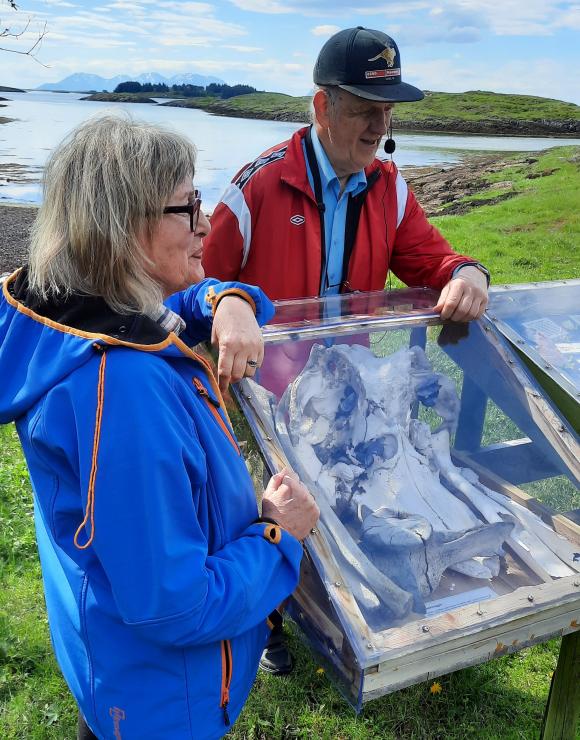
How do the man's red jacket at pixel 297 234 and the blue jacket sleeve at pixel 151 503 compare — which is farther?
A: the man's red jacket at pixel 297 234

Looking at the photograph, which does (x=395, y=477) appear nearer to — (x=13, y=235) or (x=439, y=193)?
(x=13, y=235)

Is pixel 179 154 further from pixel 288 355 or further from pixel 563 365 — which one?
pixel 563 365

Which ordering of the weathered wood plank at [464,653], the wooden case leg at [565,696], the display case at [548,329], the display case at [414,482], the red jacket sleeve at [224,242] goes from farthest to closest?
the red jacket sleeve at [224,242] → the display case at [548,329] → the wooden case leg at [565,696] → the display case at [414,482] → the weathered wood plank at [464,653]

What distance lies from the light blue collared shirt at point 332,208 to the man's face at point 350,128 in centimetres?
3

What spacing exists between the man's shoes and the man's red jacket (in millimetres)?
1535

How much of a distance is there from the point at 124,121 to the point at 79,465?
27.8 inches

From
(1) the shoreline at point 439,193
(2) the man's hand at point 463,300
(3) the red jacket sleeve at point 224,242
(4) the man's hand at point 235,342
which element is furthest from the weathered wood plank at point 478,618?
(1) the shoreline at point 439,193

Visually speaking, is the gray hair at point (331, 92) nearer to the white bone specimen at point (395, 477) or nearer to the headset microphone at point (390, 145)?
the headset microphone at point (390, 145)

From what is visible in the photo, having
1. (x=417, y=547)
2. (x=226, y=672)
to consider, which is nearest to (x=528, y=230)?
(x=417, y=547)

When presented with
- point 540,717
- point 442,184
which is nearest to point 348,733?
point 540,717

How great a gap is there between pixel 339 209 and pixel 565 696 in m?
1.95

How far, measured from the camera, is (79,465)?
1.23 metres

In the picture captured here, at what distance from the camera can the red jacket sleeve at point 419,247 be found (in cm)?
285

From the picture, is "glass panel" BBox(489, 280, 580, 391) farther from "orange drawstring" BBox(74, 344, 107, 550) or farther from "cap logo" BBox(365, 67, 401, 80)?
"orange drawstring" BBox(74, 344, 107, 550)
